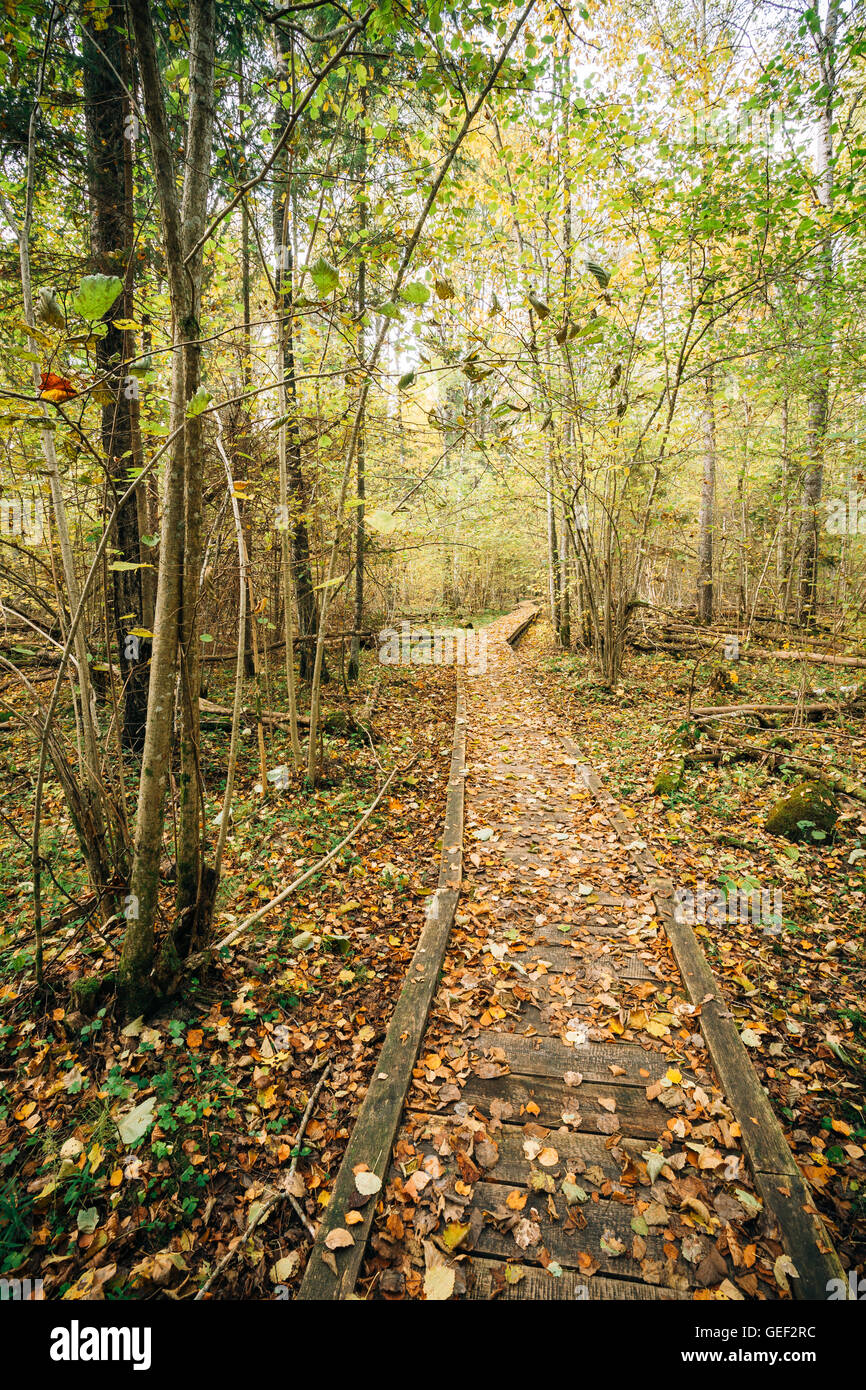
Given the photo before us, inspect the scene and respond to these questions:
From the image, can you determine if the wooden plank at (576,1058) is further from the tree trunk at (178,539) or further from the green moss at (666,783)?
the green moss at (666,783)

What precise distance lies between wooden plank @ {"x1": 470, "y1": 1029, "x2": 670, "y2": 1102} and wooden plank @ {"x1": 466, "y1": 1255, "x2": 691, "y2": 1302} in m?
0.64

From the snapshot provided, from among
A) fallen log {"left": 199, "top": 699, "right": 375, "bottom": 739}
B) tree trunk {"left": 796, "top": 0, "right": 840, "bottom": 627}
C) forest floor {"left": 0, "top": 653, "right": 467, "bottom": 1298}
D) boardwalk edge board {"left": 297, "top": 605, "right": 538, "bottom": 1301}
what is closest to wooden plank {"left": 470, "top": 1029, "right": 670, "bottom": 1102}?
boardwalk edge board {"left": 297, "top": 605, "right": 538, "bottom": 1301}

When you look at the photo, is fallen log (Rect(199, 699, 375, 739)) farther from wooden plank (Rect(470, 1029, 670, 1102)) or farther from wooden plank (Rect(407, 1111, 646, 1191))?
wooden plank (Rect(407, 1111, 646, 1191))

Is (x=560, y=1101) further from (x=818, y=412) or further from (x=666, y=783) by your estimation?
(x=818, y=412)

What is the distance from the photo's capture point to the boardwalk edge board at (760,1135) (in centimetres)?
174

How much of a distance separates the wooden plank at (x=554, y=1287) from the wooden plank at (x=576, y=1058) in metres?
0.64

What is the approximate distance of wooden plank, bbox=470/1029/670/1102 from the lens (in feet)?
8.09

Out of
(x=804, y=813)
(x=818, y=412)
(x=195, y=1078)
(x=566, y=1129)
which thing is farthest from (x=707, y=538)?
(x=195, y=1078)

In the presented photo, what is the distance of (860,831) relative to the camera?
4125mm

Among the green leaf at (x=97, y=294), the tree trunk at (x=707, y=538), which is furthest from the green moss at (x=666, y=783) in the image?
the tree trunk at (x=707, y=538)

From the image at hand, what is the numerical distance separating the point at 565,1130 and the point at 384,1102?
32.1 inches

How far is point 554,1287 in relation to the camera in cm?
175

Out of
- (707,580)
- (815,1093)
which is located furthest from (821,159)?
(815,1093)
